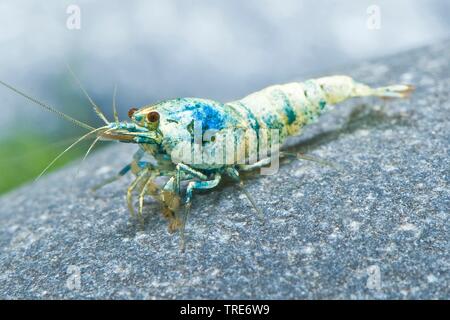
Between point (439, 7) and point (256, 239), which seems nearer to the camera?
point (256, 239)

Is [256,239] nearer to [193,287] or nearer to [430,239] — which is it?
[193,287]

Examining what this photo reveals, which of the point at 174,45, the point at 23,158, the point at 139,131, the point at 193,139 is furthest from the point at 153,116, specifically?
the point at 174,45

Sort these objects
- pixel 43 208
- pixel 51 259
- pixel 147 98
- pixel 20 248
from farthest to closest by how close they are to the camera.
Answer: pixel 147 98 → pixel 43 208 → pixel 20 248 → pixel 51 259

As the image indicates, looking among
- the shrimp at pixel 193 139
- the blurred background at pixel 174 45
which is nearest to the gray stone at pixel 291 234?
the shrimp at pixel 193 139

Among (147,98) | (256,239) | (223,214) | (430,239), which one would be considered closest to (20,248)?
(223,214)

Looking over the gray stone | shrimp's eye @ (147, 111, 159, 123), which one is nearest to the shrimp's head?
shrimp's eye @ (147, 111, 159, 123)

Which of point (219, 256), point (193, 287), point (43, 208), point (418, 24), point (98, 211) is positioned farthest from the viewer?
point (418, 24)

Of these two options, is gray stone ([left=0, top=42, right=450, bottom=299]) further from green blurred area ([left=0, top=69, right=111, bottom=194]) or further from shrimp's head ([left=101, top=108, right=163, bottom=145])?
green blurred area ([left=0, top=69, right=111, bottom=194])

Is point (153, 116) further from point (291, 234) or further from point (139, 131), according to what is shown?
point (291, 234)
